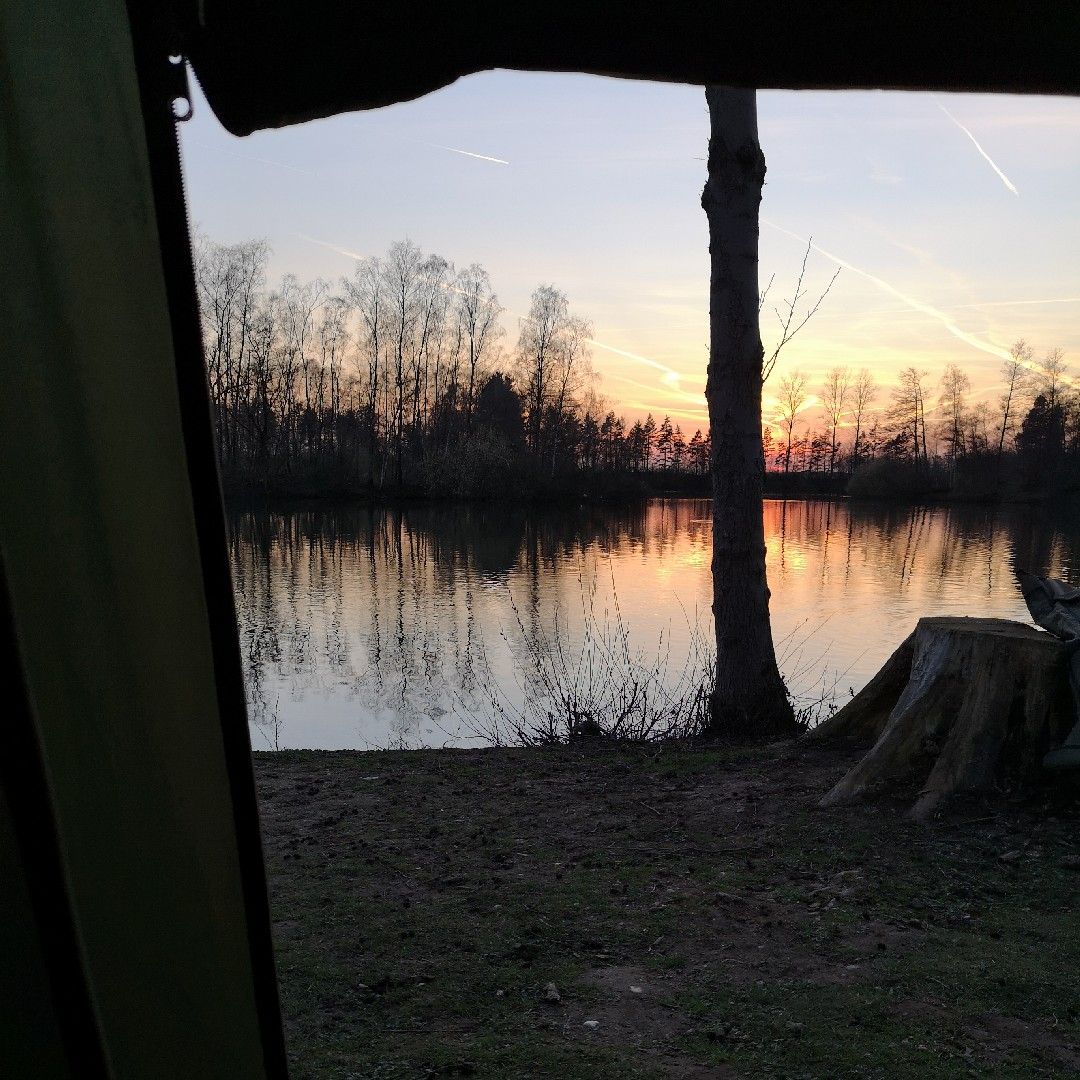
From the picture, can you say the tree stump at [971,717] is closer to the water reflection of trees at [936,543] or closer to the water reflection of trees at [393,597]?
the water reflection of trees at [393,597]

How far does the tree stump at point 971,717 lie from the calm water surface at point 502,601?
4.24 m

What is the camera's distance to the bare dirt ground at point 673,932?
2707mm


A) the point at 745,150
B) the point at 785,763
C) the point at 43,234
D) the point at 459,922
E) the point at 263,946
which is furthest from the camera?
the point at 745,150

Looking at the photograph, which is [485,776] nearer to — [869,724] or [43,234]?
[869,724]

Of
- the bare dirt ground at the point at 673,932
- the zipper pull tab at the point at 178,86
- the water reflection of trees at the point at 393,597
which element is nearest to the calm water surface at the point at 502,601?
the water reflection of trees at the point at 393,597

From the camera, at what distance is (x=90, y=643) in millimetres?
1359

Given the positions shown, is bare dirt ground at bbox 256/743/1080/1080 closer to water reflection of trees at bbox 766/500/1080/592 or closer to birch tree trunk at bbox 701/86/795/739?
birch tree trunk at bbox 701/86/795/739

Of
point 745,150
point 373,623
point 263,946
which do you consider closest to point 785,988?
point 263,946

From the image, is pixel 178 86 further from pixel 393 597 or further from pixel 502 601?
pixel 393 597

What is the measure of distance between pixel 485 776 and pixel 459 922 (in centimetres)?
217

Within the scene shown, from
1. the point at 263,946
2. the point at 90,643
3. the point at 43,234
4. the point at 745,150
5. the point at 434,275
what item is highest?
the point at 434,275

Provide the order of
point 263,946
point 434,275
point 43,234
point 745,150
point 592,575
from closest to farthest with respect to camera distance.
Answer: point 43,234, point 263,946, point 745,150, point 592,575, point 434,275

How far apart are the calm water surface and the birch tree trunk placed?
229 cm

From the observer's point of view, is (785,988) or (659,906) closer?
(785,988)
